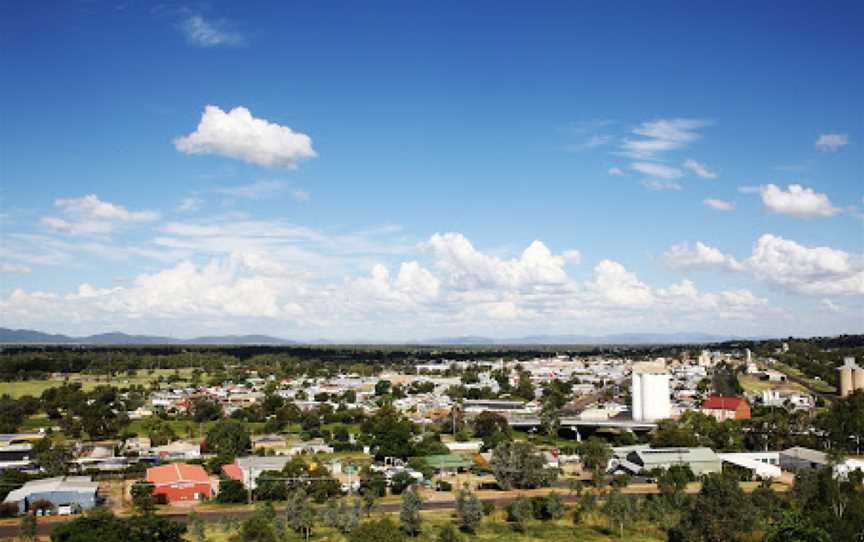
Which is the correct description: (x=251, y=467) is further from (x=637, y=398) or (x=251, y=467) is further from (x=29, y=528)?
(x=637, y=398)

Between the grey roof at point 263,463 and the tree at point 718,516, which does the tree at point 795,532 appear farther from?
the grey roof at point 263,463

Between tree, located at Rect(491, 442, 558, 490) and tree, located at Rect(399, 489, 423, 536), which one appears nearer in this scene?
tree, located at Rect(399, 489, 423, 536)

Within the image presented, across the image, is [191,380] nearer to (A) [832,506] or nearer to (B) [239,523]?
(B) [239,523]

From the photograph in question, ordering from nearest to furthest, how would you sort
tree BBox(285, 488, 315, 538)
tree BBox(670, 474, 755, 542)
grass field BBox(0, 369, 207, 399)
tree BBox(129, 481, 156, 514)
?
tree BBox(670, 474, 755, 542) < tree BBox(285, 488, 315, 538) < tree BBox(129, 481, 156, 514) < grass field BBox(0, 369, 207, 399)

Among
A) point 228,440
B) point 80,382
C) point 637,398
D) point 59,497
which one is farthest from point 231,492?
point 80,382

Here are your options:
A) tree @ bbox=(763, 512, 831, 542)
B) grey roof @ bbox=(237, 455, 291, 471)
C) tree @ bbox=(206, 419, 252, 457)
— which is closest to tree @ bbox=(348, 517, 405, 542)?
tree @ bbox=(763, 512, 831, 542)

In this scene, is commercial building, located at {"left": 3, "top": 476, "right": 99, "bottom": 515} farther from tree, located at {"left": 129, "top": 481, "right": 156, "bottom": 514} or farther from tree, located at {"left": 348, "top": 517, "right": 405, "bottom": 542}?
tree, located at {"left": 348, "top": 517, "right": 405, "bottom": 542}

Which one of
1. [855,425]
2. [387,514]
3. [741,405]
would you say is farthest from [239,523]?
[741,405]
